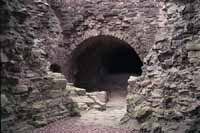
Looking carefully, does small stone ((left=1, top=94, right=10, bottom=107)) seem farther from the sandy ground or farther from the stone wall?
the sandy ground

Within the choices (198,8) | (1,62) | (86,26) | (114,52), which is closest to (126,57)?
(114,52)

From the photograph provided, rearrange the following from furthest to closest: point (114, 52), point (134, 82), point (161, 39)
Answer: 1. point (114, 52)
2. point (134, 82)
3. point (161, 39)

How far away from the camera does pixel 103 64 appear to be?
15.7 meters

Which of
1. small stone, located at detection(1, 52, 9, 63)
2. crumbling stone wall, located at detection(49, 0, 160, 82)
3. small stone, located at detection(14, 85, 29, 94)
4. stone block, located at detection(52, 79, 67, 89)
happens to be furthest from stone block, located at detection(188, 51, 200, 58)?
crumbling stone wall, located at detection(49, 0, 160, 82)

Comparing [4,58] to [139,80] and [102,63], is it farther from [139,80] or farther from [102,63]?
[102,63]

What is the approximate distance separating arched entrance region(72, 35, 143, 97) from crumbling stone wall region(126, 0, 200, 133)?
16.1 ft

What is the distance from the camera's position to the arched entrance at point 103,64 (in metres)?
12.8

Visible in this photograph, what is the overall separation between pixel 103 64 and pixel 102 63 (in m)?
0.21

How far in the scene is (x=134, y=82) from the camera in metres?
7.88

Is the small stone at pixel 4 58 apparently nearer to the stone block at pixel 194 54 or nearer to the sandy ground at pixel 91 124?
the sandy ground at pixel 91 124

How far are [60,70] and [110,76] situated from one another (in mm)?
4284

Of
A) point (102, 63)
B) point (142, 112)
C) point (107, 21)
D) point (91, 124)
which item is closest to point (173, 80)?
point (142, 112)

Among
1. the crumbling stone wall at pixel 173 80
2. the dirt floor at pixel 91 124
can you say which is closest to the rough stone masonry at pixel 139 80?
the crumbling stone wall at pixel 173 80

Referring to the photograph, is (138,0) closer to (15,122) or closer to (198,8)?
(198,8)
